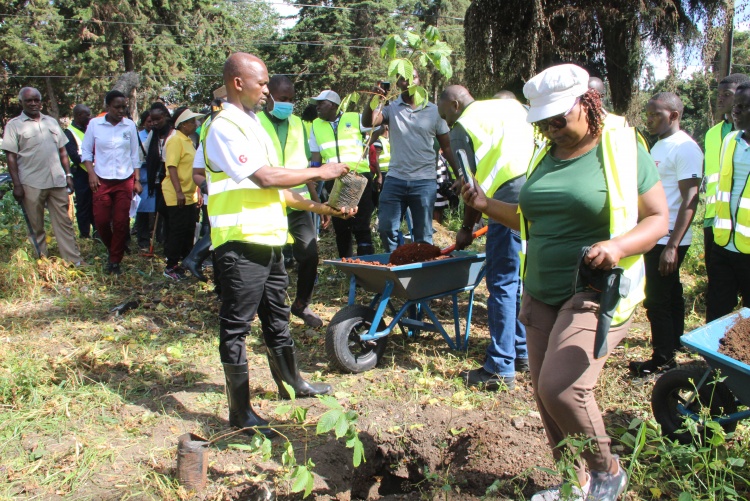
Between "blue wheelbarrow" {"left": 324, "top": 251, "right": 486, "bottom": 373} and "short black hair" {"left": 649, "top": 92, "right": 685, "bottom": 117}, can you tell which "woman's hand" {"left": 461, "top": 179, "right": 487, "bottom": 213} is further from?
"short black hair" {"left": 649, "top": 92, "right": 685, "bottom": 117}

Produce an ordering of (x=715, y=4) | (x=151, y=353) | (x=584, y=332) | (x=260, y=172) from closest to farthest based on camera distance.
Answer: (x=584, y=332)
(x=260, y=172)
(x=151, y=353)
(x=715, y=4)

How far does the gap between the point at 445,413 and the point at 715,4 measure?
31.4 ft

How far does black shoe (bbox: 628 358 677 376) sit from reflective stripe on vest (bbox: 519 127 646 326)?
6.82ft

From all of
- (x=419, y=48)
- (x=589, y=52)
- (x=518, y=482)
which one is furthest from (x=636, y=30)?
(x=518, y=482)

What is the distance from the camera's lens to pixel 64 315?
19.4 ft

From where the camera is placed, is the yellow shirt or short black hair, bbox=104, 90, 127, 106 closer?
the yellow shirt

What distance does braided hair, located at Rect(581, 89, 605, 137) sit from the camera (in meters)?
2.48

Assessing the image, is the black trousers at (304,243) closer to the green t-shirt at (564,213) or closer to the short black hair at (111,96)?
the green t-shirt at (564,213)

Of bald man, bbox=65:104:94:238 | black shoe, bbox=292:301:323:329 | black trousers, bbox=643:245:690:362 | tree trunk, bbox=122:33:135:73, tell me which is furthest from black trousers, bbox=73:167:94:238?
tree trunk, bbox=122:33:135:73

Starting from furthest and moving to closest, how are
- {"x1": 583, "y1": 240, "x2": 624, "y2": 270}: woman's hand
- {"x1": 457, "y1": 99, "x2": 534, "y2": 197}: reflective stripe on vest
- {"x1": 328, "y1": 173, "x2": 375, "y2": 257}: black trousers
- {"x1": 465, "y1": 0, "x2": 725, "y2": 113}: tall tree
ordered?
{"x1": 465, "y1": 0, "x2": 725, "y2": 113}: tall tree < {"x1": 328, "y1": 173, "x2": 375, "y2": 257}: black trousers < {"x1": 457, "y1": 99, "x2": 534, "y2": 197}: reflective stripe on vest < {"x1": 583, "y1": 240, "x2": 624, "y2": 270}: woman's hand

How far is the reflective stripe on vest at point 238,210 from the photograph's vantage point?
3.36 meters

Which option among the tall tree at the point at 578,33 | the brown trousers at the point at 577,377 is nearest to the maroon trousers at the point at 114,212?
the brown trousers at the point at 577,377

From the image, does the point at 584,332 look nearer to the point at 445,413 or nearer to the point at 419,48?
the point at 445,413

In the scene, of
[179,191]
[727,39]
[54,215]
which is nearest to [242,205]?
[179,191]
